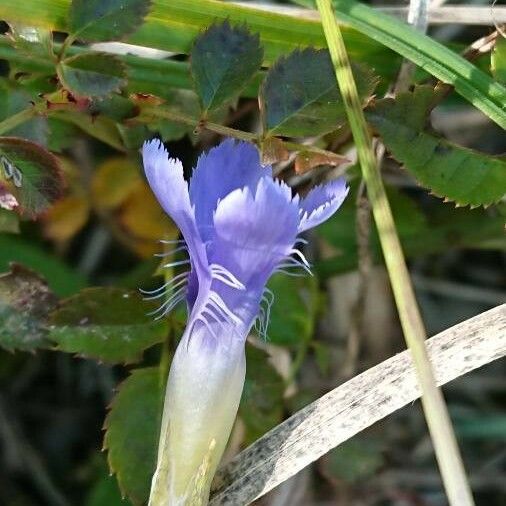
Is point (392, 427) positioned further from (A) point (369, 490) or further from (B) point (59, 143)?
(B) point (59, 143)

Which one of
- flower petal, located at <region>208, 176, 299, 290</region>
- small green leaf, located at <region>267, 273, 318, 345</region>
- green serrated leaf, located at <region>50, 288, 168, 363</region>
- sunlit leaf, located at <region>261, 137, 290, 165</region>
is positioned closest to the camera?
flower petal, located at <region>208, 176, 299, 290</region>

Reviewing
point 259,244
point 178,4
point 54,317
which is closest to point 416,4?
point 178,4

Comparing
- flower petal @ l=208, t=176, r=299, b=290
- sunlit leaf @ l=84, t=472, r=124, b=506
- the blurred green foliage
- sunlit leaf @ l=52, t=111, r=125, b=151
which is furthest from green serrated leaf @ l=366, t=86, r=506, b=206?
sunlit leaf @ l=84, t=472, r=124, b=506

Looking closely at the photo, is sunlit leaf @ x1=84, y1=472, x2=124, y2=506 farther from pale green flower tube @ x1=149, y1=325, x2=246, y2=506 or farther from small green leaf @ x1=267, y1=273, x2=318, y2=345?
pale green flower tube @ x1=149, y1=325, x2=246, y2=506

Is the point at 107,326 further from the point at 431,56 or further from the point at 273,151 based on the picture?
the point at 431,56

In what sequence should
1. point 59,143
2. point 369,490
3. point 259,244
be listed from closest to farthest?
point 259,244, point 59,143, point 369,490

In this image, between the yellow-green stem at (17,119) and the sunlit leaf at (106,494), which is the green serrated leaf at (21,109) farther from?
the sunlit leaf at (106,494)
